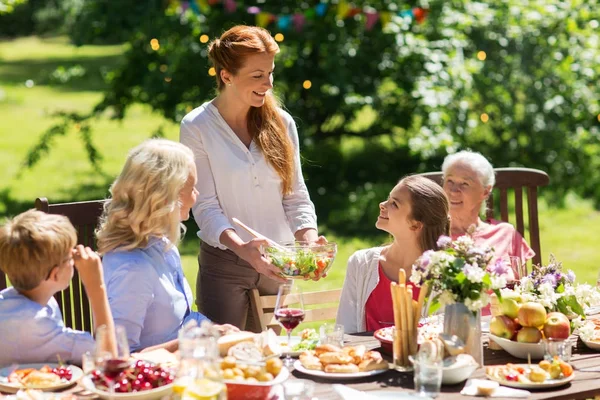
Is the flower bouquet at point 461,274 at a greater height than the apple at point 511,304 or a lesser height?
greater

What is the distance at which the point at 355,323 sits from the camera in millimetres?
4074

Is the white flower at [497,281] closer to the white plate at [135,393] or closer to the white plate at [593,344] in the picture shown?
the white plate at [593,344]

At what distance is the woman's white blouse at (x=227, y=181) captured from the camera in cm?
412

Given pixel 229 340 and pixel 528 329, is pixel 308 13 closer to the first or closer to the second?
pixel 528 329

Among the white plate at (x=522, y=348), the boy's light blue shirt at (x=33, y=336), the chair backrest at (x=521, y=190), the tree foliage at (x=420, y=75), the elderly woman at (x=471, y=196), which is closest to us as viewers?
the boy's light blue shirt at (x=33, y=336)

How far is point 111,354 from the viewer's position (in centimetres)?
271

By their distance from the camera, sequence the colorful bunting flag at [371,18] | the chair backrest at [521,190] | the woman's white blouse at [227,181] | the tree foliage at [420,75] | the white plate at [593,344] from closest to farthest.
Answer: the white plate at [593,344] < the woman's white blouse at [227,181] < the chair backrest at [521,190] < the colorful bunting flag at [371,18] < the tree foliage at [420,75]

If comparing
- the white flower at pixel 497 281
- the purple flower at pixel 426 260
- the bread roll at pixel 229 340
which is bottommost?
the bread roll at pixel 229 340

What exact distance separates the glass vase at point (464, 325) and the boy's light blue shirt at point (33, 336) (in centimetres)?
114

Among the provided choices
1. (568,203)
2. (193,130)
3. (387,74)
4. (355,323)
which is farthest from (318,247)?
(568,203)

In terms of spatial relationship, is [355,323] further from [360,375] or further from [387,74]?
[387,74]

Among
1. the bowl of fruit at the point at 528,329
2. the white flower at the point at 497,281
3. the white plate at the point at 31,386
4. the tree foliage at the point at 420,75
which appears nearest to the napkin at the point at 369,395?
the white flower at the point at 497,281

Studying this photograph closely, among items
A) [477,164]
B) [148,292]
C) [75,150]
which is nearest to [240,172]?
[148,292]

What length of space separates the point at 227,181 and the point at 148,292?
883 mm
